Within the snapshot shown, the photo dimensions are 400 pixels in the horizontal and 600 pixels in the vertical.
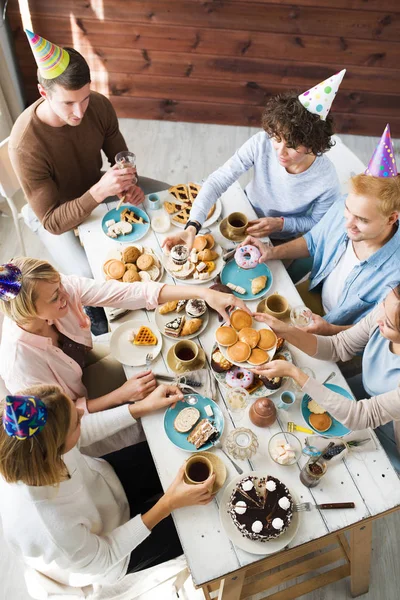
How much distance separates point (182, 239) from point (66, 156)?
0.76 m

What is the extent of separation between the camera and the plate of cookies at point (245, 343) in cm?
188

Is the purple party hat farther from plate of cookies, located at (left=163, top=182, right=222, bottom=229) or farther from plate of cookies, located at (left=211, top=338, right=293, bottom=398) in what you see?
plate of cookies, located at (left=163, top=182, right=222, bottom=229)

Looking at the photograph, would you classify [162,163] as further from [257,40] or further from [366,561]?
[366,561]

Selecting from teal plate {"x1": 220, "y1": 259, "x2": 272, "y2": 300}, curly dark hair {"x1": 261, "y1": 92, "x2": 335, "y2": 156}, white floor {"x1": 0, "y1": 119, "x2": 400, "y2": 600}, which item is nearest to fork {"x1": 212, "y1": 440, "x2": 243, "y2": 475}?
teal plate {"x1": 220, "y1": 259, "x2": 272, "y2": 300}

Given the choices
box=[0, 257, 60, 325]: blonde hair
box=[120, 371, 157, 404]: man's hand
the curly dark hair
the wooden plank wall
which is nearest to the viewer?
box=[0, 257, 60, 325]: blonde hair

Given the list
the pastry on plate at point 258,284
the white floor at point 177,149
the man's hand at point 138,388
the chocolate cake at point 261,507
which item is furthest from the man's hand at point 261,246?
the white floor at point 177,149

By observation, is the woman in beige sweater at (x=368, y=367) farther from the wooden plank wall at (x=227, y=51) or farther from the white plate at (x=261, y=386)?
the wooden plank wall at (x=227, y=51)

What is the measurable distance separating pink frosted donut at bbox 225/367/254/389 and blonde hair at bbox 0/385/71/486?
2.17ft

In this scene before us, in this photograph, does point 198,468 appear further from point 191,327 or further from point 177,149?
point 177,149

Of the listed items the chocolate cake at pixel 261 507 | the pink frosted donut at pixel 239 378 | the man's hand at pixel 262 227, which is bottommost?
the chocolate cake at pixel 261 507

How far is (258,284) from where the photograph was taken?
7.16ft

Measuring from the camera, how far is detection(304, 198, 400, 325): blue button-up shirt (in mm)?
2049

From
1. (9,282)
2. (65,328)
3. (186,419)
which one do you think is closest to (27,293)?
(9,282)

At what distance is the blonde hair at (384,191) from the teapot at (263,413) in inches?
34.4
